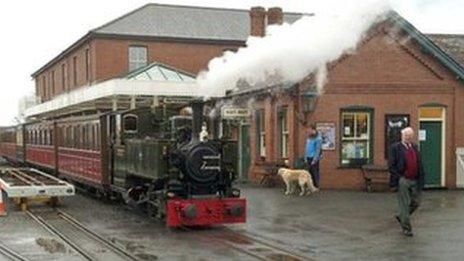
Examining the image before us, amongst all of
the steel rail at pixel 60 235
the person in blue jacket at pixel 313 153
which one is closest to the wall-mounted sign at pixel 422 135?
the person in blue jacket at pixel 313 153

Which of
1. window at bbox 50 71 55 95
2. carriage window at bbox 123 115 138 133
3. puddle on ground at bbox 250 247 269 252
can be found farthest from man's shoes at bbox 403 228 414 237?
window at bbox 50 71 55 95

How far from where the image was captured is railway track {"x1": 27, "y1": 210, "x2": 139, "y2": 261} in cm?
1066

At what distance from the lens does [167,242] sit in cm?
1199

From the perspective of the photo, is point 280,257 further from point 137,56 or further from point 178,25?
point 178,25

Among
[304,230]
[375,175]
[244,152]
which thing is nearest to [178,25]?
[244,152]

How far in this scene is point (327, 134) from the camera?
68.5 feet

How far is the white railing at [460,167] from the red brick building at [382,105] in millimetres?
102

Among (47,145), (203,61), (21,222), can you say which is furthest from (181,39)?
(21,222)

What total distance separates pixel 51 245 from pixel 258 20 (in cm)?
1711

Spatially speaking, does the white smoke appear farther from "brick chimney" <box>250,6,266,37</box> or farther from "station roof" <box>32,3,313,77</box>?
"station roof" <box>32,3,313,77</box>

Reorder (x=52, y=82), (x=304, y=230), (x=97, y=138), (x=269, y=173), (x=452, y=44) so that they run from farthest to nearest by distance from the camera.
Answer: (x=52, y=82) < (x=452, y=44) < (x=269, y=173) < (x=97, y=138) < (x=304, y=230)

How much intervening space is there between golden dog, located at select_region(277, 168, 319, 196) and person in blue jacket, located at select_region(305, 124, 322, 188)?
43 cm

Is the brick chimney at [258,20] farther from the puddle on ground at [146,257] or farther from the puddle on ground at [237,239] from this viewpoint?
the puddle on ground at [146,257]

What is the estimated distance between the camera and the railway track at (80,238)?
10.7 metres
